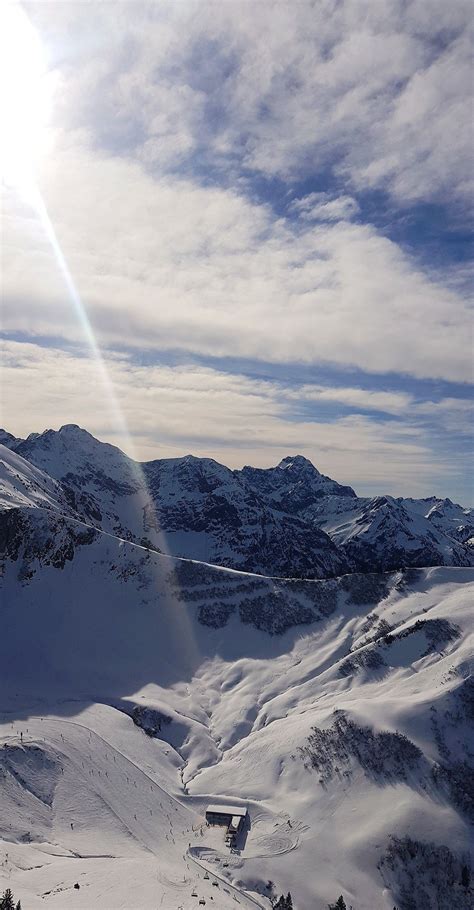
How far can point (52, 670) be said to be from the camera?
380 ft

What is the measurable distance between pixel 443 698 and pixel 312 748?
2139 centimetres

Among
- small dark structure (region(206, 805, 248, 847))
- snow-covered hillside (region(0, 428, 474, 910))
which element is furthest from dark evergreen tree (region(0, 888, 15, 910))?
small dark structure (region(206, 805, 248, 847))

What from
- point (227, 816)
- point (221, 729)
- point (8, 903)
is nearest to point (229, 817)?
point (227, 816)

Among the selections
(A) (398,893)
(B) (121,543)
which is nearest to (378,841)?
(A) (398,893)

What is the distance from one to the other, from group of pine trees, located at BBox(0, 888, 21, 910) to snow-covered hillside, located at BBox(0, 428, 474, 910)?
1.68 metres

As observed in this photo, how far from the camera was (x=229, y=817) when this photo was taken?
73.4 meters

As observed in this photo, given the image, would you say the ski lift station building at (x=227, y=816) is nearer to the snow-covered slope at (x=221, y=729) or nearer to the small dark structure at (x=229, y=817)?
the small dark structure at (x=229, y=817)

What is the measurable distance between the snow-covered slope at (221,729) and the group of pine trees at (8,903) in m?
1.94

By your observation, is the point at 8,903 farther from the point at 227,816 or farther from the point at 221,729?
the point at 221,729

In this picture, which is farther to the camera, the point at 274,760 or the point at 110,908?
the point at 274,760

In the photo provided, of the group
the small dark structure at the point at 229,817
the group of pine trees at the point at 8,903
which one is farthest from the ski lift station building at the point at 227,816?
the group of pine trees at the point at 8,903

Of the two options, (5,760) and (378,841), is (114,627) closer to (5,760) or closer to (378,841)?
(5,760)

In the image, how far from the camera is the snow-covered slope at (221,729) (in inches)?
2441

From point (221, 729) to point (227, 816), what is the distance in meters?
29.2
